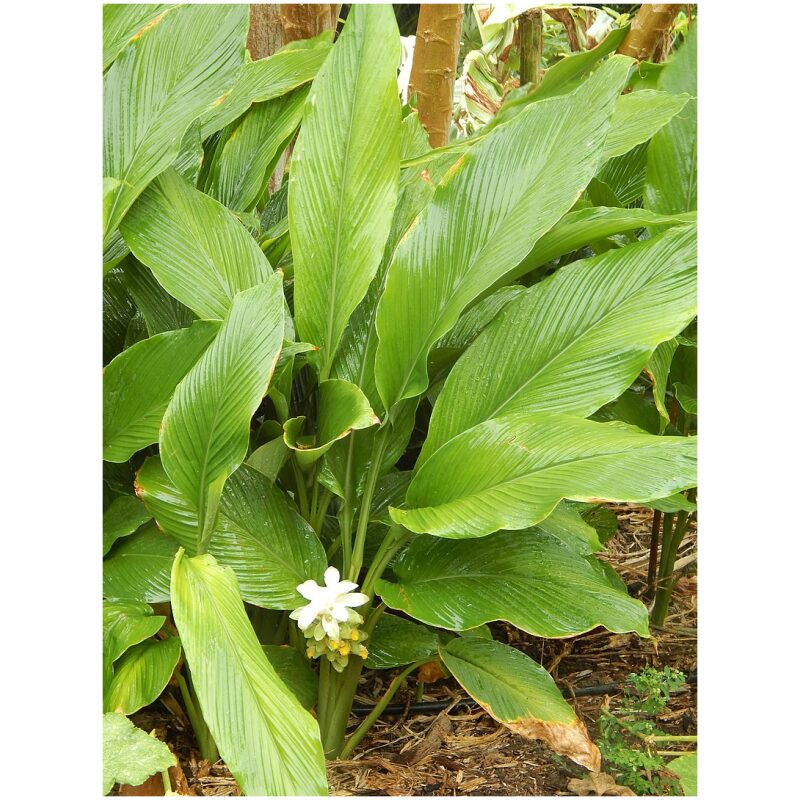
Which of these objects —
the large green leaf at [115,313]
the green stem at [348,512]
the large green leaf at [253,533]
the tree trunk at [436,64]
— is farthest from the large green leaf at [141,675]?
the tree trunk at [436,64]

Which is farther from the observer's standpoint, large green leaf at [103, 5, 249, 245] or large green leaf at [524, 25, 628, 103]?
large green leaf at [524, 25, 628, 103]

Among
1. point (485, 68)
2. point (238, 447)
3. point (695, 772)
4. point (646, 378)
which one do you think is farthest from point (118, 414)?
point (485, 68)

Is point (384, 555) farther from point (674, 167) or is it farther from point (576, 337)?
point (674, 167)

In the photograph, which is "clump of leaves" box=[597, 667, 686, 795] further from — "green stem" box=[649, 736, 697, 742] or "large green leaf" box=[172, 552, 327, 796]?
"large green leaf" box=[172, 552, 327, 796]

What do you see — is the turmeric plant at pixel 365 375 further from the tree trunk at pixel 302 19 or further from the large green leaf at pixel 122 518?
the tree trunk at pixel 302 19

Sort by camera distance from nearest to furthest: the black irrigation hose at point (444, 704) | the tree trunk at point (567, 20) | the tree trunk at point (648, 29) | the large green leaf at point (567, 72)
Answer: the black irrigation hose at point (444, 704) < the large green leaf at point (567, 72) < the tree trunk at point (648, 29) < the tree trunk at point (567, 20)

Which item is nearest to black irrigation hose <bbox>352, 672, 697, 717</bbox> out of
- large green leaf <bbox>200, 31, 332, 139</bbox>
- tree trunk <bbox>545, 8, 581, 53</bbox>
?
large green leaf <bbox>200, 31, 332, 139</bbox>
